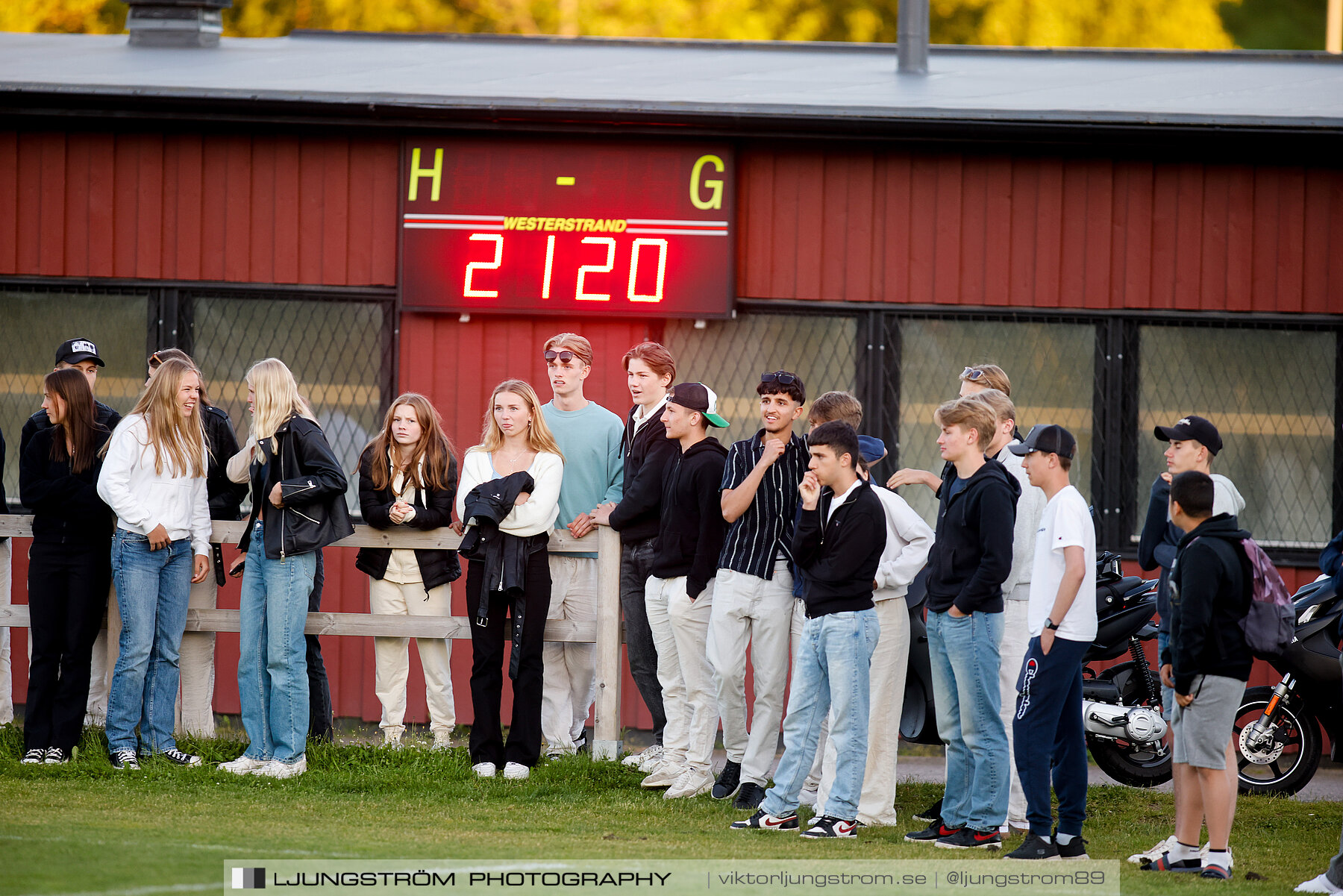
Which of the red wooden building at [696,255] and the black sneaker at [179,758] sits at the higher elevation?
the red wooden building at [696,255]

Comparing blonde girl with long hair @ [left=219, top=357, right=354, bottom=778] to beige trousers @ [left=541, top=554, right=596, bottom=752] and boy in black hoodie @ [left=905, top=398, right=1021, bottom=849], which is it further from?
boy in black hoodie @ [left=905, top=398, right=1021, bottom=849]

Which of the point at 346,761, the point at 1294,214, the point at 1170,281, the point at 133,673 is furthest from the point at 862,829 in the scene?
the point at 1294,214

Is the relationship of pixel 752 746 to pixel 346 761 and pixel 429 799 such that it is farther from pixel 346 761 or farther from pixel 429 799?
pixel 346 761

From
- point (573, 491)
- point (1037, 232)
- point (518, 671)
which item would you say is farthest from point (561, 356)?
point (1037, 232)

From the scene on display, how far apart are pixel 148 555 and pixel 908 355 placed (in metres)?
4.73

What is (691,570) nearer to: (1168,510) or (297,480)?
(297,480)

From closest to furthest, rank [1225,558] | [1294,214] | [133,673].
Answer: [1225,558], [133,673], [1294,214]

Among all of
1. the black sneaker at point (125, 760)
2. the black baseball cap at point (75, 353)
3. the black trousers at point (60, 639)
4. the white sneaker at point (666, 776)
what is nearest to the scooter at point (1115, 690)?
the white sneaker at point (666, 776)

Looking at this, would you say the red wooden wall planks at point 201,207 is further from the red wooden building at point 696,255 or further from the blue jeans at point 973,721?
the blue jeans at point 973,721

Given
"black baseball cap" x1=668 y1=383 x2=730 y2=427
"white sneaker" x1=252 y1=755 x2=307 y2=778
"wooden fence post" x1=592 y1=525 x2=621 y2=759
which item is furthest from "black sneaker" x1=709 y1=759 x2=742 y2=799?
"white sneaker" x1=252 y1=755 x2=307 y2=778

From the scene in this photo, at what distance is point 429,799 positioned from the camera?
6.61 m

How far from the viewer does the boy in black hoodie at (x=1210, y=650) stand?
5516 millimetres

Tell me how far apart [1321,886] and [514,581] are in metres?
3.69

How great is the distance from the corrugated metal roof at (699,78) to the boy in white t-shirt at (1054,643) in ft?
11.7
